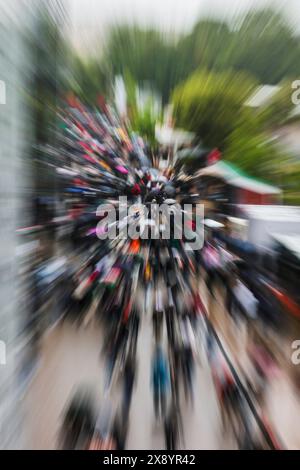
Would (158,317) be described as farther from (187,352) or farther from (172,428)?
(172,428)

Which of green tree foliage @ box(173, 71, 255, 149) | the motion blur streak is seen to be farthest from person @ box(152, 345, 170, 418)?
green tree foliage @ box(173, 71, 255, 149)

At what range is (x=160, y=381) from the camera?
85 centimetres

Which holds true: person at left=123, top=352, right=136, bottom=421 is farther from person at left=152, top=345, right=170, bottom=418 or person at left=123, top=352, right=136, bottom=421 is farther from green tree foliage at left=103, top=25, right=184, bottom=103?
green tree foliage at left=103, top=25, right=184, bottom=103

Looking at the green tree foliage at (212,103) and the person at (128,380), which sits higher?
the green tree foliage at (212,103)

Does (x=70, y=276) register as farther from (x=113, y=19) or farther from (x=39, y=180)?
(x=113, y=19)

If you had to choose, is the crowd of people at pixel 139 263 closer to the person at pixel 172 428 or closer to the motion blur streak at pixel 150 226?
the motion blur streak at pixel 150 226

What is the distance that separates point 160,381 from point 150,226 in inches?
19.0

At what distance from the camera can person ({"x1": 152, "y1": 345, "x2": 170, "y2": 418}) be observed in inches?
32.9

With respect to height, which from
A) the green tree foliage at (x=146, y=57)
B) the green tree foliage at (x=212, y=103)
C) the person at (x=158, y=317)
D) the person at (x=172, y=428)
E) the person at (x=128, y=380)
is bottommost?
the person at (x=172, y=428)

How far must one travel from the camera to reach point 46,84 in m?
0.87

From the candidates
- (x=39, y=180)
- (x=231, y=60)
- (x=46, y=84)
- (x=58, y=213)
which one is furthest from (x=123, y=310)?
(x=231, y=60)

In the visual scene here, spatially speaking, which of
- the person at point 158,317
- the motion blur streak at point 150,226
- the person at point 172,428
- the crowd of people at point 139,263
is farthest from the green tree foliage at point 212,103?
the person at point 172,428

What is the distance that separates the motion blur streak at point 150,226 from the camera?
84cm
